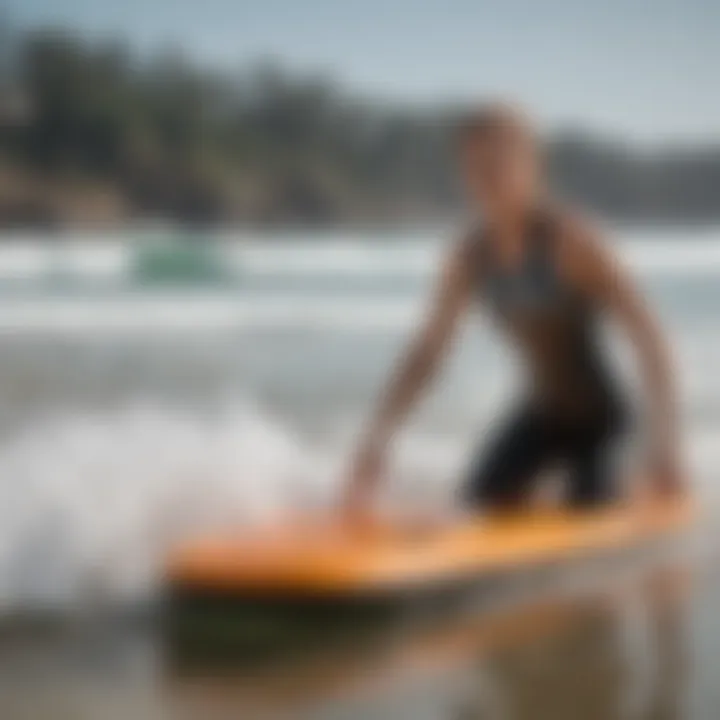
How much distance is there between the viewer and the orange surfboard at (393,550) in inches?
52.7

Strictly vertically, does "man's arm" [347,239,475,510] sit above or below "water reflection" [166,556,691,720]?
above

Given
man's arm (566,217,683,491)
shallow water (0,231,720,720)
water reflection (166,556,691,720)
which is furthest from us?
man's arm (566,217,683,491)

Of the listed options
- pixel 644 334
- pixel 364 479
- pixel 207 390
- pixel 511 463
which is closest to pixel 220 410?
pixel 207 390

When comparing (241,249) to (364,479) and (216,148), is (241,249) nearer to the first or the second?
(216,148)

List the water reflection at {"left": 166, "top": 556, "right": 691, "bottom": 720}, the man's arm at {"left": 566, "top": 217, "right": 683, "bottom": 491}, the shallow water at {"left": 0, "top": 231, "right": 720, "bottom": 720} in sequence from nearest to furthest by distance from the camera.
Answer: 1. the water reflection at {"left": 166, "top": 556, "right": 691, "bottom": 720}
2. the shallow water at {"left": 0, "top": 231, "right": 720, "bottom": 720}
3. the man's arm at {"left": 566, "top": 217, "right": 683, "bottom": 491}

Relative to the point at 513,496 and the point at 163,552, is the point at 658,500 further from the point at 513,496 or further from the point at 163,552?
the point at 163,552

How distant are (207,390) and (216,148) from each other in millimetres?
226

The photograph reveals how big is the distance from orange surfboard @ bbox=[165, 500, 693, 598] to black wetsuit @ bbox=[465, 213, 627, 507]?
4cm

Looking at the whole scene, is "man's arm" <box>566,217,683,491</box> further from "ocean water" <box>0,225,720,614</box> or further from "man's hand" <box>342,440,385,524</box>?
"man's hand" <box>342,440,385,524</box>

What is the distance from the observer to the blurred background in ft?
4.78

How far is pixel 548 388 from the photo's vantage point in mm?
1562

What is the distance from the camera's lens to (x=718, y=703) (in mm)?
1285

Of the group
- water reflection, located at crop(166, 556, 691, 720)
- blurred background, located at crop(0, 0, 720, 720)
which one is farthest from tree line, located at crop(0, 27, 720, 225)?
water reflection, located at crop(166, 556, 691, 720)

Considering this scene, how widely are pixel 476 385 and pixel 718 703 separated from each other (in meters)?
0.41
